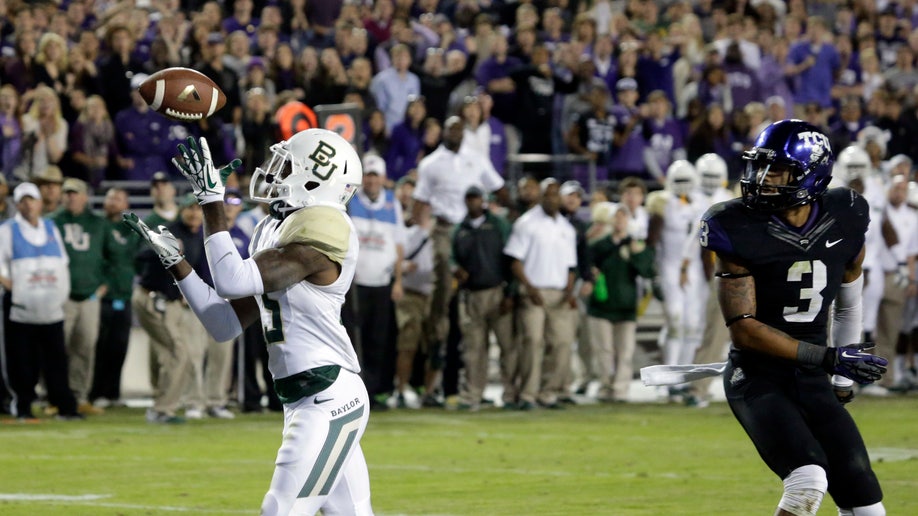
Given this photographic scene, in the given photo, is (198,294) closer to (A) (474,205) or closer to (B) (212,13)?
(A) (474,205)

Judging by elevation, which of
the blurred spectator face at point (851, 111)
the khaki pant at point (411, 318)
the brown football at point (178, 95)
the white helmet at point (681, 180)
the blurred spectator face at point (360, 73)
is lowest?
the khaki pant at point (411, 318)

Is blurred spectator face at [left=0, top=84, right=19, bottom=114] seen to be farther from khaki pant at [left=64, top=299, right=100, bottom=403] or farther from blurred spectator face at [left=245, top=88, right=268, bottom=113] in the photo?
khaki pant at [left=64, top=299, right=100, bottom=403]

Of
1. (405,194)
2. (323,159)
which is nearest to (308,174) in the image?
(323,159)

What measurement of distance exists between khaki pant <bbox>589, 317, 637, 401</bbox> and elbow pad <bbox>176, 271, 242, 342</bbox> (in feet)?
33.3

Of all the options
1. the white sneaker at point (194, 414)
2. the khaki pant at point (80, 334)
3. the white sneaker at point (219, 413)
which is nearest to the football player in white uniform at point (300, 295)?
the white sneaker at point (194, 414)

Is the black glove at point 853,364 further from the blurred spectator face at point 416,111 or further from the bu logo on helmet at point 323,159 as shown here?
the blurred spectator face at point 416,111

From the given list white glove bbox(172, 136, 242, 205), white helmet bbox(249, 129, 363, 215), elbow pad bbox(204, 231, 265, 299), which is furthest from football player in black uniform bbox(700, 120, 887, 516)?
white glove bbox(172, 136, 242, 205)

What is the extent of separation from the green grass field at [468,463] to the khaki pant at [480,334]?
22.2 inches

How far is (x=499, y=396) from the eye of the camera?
55.3 feet

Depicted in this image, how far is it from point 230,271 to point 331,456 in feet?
2.43

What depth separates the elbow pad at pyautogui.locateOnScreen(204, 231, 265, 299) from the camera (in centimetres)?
540

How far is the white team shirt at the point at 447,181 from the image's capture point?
15.5m

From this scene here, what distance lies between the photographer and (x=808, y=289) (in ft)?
20.0

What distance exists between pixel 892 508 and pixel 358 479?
13.1 feet
